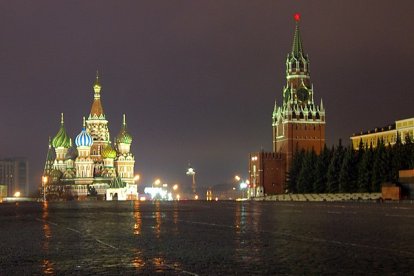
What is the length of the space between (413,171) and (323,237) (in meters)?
50.0

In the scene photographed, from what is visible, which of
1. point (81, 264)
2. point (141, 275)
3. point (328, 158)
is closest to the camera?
point (141, 275)

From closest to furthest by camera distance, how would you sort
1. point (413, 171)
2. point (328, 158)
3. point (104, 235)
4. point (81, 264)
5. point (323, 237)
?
point (81, 264), point (323, 237), point (104, 235), point (413, 171), point (328, 158)

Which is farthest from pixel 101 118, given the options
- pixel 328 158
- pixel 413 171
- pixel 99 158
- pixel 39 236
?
pixel 39 236

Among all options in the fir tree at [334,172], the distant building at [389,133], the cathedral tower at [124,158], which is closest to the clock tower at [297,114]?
the distant building at [389,133]

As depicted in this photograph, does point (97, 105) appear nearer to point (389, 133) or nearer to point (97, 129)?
point (97, 129)

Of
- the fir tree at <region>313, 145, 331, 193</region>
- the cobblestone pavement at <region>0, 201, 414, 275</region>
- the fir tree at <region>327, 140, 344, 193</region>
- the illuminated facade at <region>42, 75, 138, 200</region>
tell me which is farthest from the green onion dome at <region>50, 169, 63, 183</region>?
the cobblestone pavement at <region>0, 201, 414, 275</region>

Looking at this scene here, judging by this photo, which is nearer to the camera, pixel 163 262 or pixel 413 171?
pixel 163 262

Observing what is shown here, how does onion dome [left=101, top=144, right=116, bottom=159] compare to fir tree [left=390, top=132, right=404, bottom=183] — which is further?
onion dome [left=101, top=144, right=116, bottom=159]

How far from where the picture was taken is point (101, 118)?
481ft

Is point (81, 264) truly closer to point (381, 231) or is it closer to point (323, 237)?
point (323, 237)

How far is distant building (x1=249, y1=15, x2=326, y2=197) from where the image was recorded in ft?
445

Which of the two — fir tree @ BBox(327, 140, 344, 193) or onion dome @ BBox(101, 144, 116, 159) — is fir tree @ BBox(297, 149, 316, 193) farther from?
onion dome @ BBox(101, 144, 116, 159)

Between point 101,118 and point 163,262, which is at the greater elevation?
point 101,118

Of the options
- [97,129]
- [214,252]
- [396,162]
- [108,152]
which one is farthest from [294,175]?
[214,252]
